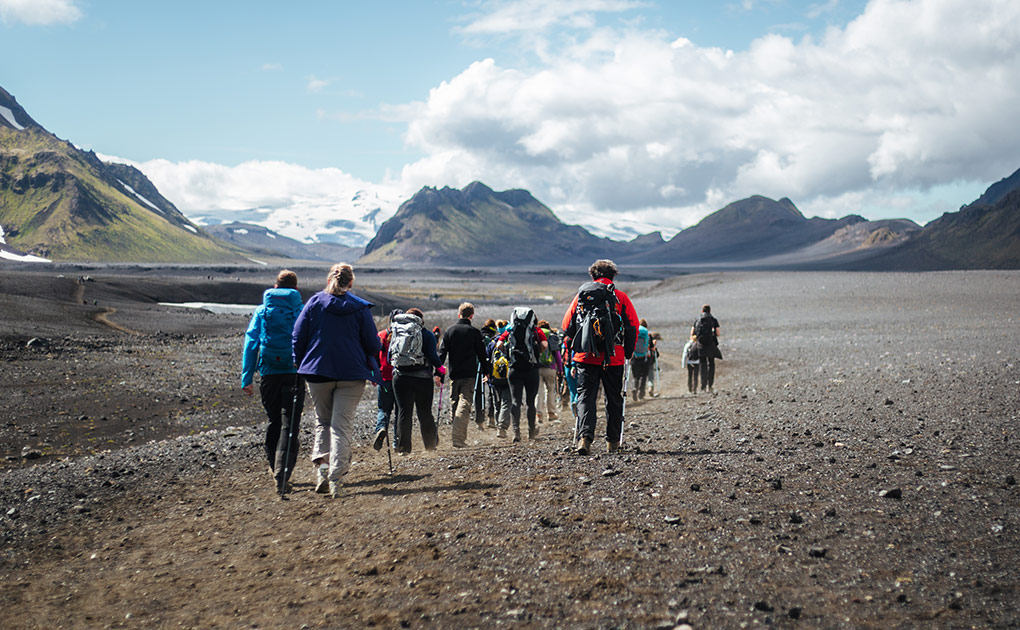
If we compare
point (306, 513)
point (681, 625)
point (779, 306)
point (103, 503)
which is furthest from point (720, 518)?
point (779, 306)

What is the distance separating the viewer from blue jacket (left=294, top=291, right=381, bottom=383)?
8.02 metres

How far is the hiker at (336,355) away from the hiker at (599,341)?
7.59 feet

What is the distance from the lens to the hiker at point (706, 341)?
19.0m

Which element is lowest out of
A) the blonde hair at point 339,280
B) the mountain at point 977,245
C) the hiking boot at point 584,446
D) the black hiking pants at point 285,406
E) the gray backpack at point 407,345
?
the hiking boot at point 584,446

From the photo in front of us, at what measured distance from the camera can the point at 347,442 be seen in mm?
8414

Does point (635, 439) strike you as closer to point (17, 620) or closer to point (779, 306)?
point (17, 620)

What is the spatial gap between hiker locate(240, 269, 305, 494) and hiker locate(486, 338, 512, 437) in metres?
4.74

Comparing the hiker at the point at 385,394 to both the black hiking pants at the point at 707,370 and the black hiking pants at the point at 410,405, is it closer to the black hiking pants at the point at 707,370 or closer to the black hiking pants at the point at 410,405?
the black hiking pants at the point at 410,405

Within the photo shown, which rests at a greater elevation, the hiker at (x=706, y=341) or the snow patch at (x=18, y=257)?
the snow patch at (x=18, y=257)

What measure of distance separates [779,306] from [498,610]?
51.8 metres

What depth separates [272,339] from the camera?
8523 millimetres

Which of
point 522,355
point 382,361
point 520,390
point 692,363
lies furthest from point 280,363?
point 692,363

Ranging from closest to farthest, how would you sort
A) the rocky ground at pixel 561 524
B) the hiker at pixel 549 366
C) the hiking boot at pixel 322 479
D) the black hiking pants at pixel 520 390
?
the rocky ground at pixel 561 524 → the hiking boot at pixel 322 479 → the black hiking pants at pixel 520 390 → the hiker at pixel 549 366

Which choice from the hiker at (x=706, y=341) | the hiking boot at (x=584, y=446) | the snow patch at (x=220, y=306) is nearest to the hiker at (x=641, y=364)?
the hiker at (x=706, y=341)
